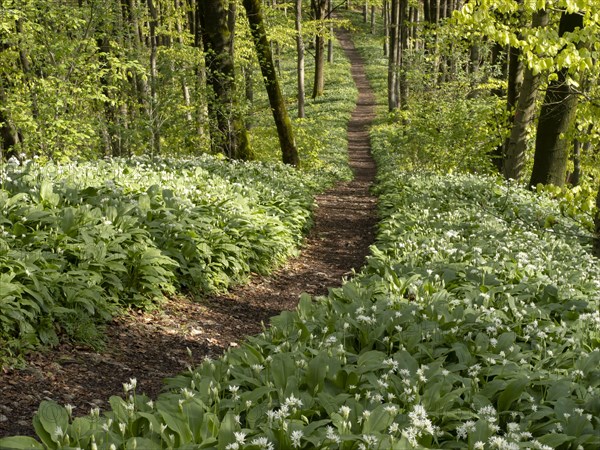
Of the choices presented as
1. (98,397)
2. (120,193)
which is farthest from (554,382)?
(120,193)

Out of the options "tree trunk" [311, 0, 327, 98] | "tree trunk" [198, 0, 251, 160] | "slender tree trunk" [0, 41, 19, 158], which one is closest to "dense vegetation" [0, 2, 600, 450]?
"tree trunk" [198, 0, 251, 160]

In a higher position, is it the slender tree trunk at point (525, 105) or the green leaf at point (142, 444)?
the slender tree trunk at point (525, 105)

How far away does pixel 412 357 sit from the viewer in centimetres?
409

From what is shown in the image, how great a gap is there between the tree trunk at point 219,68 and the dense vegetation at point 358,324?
358 centimetres

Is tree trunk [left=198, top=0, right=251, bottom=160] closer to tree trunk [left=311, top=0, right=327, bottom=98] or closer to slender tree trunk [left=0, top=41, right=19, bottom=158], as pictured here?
slender tree trunk [left=0, top=41, right=19, bottom=158]

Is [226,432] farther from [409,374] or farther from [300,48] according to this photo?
[300,48]

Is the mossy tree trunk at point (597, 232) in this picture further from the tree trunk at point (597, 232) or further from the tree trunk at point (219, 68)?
the tree trunk at point (219, 68)

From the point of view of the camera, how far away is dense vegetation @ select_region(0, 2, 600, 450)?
311cm

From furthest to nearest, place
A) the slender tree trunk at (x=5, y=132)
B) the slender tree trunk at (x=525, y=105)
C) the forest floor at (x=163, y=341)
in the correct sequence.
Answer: the slender tree trunk at (x=5, y=132) < the slender tree trunk at (x=525, y=105) < the forest floor at (x=163, y=341)

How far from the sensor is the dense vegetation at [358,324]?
122 inches

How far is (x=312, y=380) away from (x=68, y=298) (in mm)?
2781

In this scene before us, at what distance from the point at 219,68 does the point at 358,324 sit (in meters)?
10.7

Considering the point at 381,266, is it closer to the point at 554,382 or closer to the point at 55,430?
the point at 554,382

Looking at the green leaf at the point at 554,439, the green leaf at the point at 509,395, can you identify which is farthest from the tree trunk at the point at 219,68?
the green leaf at the point at 554,439
